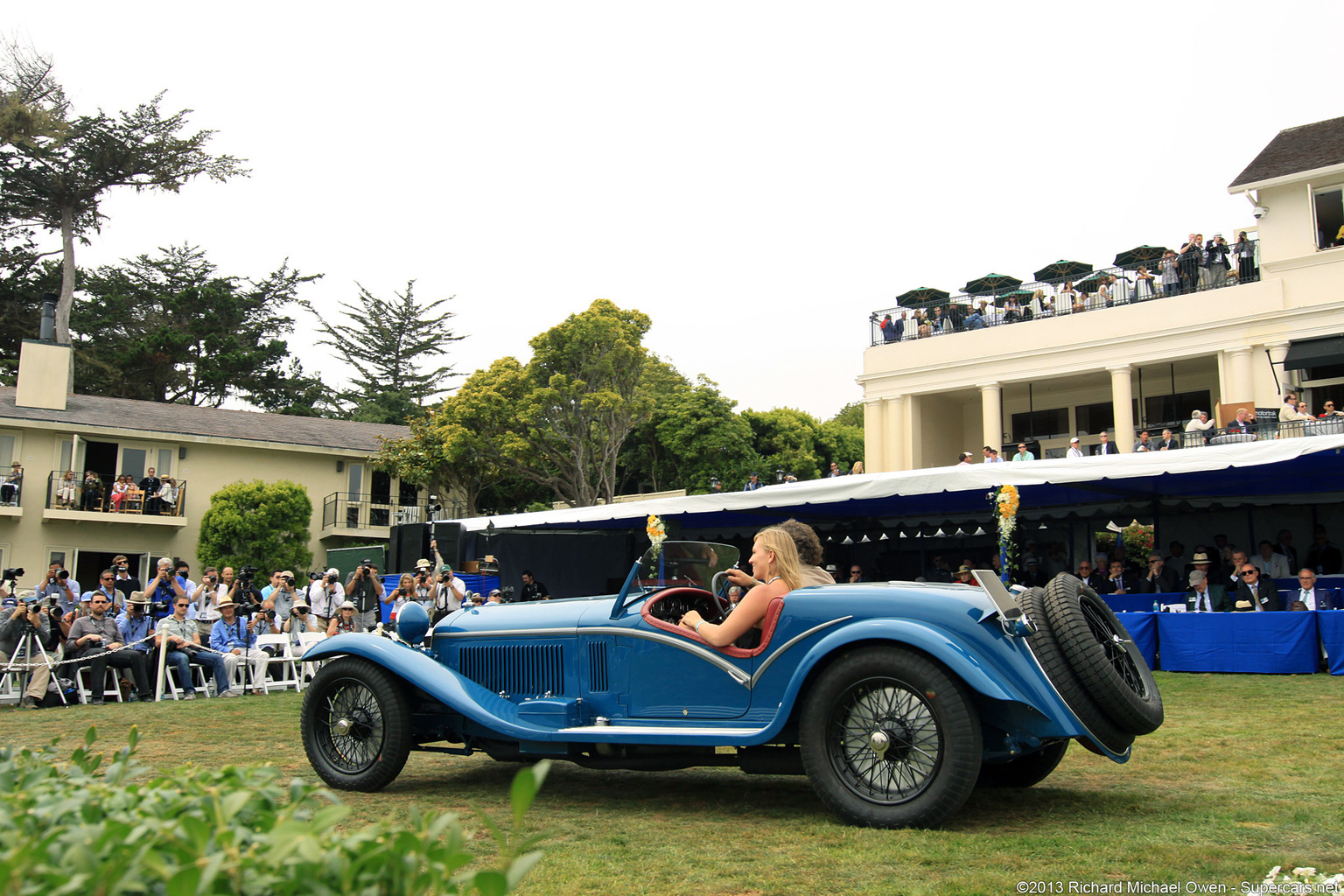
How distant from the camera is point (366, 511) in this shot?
3650 centimetres

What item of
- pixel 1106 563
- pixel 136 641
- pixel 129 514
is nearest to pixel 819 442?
pixel 129 514

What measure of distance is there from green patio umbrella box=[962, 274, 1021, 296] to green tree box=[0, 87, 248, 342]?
2943 centimetres

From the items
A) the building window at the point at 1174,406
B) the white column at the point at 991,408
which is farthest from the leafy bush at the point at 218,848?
the building window at the point at 1174,406

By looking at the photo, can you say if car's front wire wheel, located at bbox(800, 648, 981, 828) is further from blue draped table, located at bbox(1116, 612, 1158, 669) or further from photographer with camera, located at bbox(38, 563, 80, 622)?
photographer with camera, located at bbox(38, 563, 80, 622)

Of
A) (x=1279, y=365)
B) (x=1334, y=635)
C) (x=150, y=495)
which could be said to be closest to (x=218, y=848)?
(x=1334, y=635)

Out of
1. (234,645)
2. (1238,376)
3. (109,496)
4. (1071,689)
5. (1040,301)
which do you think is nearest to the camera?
(1071,689)

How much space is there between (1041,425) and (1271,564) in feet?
52.8

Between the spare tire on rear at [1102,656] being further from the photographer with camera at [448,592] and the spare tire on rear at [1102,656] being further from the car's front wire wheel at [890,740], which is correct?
the photographer with camera at [448,592]

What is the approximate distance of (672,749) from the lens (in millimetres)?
5516

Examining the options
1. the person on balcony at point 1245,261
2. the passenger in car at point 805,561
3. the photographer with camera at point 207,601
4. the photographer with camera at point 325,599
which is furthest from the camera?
the person on balcony at point 1245,261

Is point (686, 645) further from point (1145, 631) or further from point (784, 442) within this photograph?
point (784, 442)

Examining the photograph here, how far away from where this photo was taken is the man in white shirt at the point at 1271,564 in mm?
14211

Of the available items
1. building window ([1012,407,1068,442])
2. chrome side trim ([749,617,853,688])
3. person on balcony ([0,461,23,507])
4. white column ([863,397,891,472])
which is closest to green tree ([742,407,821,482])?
white column ([863,397,891,472])

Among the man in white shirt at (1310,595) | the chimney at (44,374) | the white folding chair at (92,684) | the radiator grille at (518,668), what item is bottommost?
the white folding chair at (92,684)
